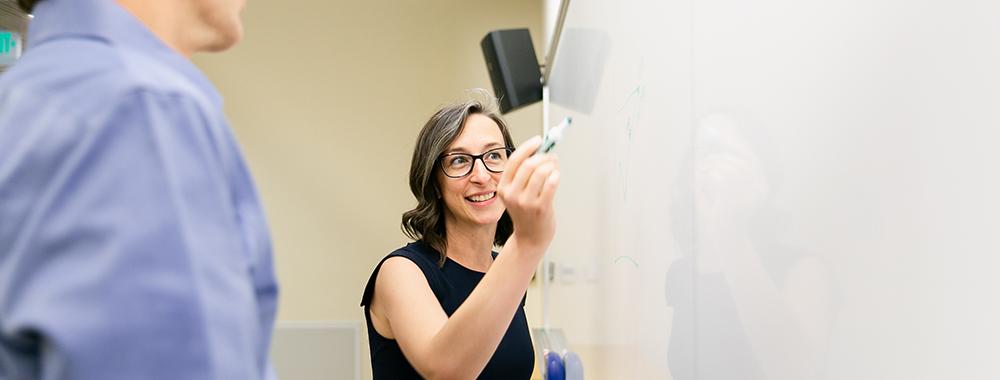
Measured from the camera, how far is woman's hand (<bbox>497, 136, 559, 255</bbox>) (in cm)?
85

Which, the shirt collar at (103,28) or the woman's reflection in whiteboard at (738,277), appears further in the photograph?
the woman's reflection in whiteboard at (738,277)

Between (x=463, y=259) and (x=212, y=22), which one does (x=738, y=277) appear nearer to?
(x=212, y=22)

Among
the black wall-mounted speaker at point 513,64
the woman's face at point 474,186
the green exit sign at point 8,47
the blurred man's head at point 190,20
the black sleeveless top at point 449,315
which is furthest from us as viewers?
the black wall-mounted speaker at point 513,64

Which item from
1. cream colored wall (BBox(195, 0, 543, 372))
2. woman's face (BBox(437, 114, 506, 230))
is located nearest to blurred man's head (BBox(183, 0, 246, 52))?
woman's face (BBox(437, 114, 506, 230))

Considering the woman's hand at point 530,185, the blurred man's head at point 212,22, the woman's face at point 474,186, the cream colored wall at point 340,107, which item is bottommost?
the cream colored wall at point 340,107

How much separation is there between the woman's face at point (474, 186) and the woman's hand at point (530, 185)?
46 centimetres

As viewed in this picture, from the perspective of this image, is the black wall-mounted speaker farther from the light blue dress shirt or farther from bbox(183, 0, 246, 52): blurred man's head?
the light blue dress shirt

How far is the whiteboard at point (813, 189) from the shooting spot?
388 mm

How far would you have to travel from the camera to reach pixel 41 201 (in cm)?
39

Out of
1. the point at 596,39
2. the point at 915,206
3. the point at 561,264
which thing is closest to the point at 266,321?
the point at 915,206

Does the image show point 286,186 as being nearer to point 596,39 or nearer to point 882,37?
point 596,39

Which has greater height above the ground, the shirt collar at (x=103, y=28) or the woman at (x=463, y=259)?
the shirt collar at (x=103, y=28)

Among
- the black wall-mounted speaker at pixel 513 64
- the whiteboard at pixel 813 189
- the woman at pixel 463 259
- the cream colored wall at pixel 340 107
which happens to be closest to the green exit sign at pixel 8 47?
the cream colored wall at pixel 340 107

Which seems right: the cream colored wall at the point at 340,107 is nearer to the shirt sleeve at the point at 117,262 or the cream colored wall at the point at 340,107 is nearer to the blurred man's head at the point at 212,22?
the blurred man's head at the point at 212,22
